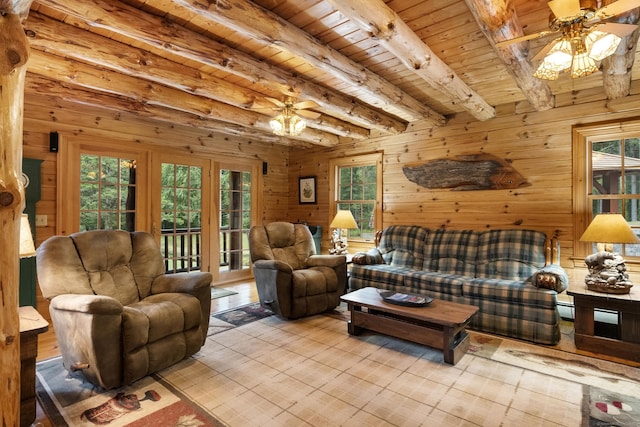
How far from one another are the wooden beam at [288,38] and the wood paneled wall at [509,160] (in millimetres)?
1433

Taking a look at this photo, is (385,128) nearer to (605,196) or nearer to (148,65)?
(605,196)

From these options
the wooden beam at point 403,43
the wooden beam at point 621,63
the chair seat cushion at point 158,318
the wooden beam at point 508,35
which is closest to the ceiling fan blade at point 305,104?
the wooden beam at point 403,43

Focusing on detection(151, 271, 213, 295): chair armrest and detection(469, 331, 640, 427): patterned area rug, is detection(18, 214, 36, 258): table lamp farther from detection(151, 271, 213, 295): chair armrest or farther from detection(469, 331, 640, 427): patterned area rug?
detection(469, 331, 640, 427): patterned area rug

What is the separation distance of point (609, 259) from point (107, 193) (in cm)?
531

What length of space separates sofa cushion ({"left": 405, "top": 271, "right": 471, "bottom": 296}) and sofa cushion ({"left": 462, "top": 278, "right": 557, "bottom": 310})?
0.09m

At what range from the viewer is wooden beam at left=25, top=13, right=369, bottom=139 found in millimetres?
2256

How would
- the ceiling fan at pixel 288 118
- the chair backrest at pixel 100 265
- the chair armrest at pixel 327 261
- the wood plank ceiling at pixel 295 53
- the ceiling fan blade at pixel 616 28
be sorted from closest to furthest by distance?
the ceiling fan blade at pixel 616 28
the wood plank ceiling at pixel 295 53
the chair backrest at pixel 100 265
the ceiling fan at pixel 288 118
the chair armrest at pixel 327 261

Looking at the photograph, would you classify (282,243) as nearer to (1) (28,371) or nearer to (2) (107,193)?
(2) (107,193)

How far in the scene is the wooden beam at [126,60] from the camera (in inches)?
88.8

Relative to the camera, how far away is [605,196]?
11.6ft

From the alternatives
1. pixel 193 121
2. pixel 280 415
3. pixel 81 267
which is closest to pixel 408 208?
pixel 193 121

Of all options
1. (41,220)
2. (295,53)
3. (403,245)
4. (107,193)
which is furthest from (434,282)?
(41,220)

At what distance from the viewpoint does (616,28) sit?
1.72m

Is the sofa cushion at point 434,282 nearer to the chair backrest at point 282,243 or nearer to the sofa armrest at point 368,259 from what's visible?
the sofa armrest at point 368,259
